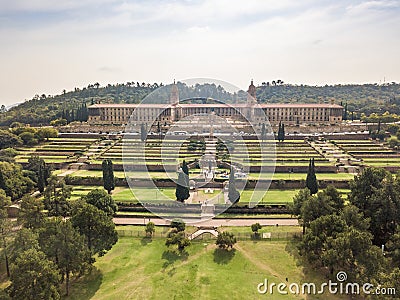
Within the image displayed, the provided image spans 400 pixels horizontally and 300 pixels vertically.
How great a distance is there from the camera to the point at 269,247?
23.0 metres

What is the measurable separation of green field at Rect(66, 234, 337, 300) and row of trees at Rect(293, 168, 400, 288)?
78.0 inches

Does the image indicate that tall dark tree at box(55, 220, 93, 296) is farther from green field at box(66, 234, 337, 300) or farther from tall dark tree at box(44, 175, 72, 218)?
tall dark tree at box(44, 175, 72, 218)

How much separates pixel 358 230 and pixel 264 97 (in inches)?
4838

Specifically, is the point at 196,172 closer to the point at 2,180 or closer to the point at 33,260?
the point at 2,180

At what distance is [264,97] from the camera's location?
13775 centimetres

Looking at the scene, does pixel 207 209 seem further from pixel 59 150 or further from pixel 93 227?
pixel 59 150

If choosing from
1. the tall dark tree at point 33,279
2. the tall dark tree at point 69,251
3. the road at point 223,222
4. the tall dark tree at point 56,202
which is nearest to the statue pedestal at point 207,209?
the road at point 223,222

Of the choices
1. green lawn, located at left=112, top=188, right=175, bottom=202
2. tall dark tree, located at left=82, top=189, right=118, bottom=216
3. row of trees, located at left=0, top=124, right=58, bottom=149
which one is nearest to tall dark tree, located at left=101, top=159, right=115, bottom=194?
green lawn, located at left=112, top=188, right=175, bottom=202

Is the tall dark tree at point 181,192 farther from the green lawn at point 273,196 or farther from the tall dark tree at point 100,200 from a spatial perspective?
the tall dark tree at point 100,200

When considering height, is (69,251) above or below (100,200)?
below

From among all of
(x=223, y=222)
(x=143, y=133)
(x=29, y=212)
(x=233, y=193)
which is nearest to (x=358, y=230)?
(x=223, y=222)

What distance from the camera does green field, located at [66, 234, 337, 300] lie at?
723 inches

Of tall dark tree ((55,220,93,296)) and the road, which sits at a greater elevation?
tall dark tree ((55,220,93,296))

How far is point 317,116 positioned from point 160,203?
58.4 meters
